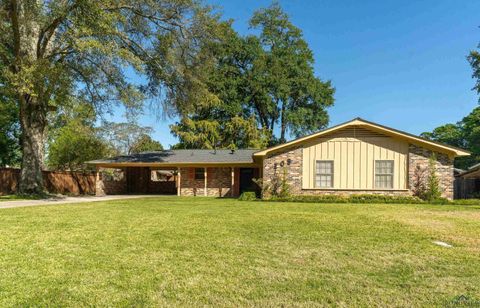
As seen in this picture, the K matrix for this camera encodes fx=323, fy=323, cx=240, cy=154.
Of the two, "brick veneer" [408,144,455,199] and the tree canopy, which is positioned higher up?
the tree canopy

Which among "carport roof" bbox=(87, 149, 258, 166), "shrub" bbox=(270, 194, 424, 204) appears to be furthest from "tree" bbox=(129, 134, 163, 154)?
"shrub" bbox=(270, 194, 424, 204)

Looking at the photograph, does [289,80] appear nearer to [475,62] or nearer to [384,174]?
[475,62]

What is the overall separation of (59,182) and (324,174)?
56.1 feet

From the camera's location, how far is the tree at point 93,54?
13.3 m

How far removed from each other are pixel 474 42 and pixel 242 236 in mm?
32433

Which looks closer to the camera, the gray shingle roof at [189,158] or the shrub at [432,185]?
the shrub at [432,185]

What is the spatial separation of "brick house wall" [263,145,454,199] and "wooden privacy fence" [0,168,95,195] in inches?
555

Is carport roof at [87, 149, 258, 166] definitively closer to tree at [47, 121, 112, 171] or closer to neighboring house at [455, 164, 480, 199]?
tree at [47, 121, 112, 171]

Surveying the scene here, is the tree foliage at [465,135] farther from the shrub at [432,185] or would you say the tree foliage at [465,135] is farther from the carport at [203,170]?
the carport at [203,170]

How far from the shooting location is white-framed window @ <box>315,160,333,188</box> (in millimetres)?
15953

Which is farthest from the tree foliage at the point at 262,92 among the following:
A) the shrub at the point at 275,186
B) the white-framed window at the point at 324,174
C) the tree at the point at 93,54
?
the white-framed window at the point at 324,174

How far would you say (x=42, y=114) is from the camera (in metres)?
17.6

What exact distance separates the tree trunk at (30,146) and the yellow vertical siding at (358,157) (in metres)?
14.4

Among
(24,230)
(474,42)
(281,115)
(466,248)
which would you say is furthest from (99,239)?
(474,42)
